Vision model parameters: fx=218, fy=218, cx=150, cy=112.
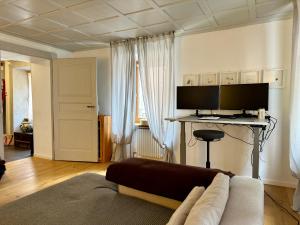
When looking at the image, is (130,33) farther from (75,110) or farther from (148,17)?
(75,110)

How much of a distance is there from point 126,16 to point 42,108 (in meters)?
2.71

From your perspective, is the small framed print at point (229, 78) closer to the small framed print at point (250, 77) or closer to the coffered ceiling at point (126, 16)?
the small framed print at point (250, 77)

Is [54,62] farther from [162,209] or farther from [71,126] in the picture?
[162,209]

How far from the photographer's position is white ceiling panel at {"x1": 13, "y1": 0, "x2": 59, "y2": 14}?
2.34 meters

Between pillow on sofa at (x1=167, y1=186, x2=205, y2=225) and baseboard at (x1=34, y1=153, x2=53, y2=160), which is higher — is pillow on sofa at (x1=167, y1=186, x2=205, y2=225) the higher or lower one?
the higher one

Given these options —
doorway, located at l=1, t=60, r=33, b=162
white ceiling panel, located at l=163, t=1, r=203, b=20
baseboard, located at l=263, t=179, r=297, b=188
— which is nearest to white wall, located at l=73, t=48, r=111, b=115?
white ceiling panel, located at l=163, t=1, r=203, b=20

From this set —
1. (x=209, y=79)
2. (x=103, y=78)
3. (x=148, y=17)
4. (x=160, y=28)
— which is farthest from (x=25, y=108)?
(x=209, y=79)

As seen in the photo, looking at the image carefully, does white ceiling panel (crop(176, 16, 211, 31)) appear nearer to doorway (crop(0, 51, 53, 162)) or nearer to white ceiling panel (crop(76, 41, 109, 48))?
white ceiling panel (crop(76, 41, 109, 48))

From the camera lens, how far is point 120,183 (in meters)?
1.75

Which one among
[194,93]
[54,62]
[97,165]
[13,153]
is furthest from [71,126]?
[194,93]

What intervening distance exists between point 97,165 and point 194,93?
2.11 m

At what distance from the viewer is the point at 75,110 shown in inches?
161

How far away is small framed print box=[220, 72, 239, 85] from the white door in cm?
220

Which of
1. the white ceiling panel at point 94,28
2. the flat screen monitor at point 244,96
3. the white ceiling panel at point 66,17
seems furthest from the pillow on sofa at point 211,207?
the white ceiling panel at point 94,28
